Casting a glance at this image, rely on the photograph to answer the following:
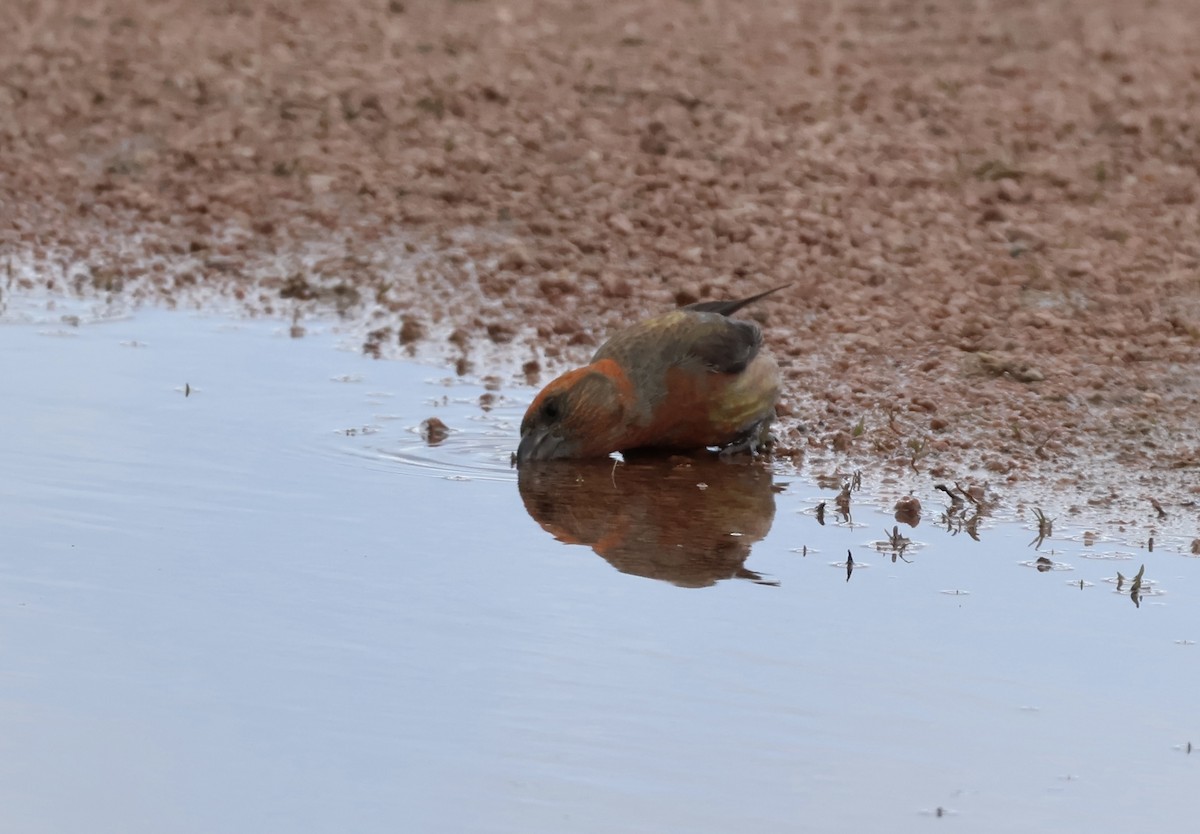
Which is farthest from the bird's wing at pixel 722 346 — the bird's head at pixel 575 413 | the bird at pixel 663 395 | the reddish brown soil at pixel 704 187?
the reddish brown soil at pixel 704 187

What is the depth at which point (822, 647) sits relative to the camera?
475 cm

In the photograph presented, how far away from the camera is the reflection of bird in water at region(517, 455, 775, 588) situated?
5.53 m

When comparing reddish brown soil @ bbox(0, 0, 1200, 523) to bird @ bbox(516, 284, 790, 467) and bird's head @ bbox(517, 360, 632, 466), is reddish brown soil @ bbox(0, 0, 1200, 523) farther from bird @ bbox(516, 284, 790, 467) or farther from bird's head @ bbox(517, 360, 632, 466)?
bird's head @ bbox(517, 360, 632, 466)

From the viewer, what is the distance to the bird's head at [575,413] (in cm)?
639

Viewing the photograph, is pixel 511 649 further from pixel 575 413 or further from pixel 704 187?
pixel 704 187

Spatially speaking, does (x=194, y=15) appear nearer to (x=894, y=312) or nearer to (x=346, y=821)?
(x=894, y=312)

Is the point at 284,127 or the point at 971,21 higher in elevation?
the point at 971,21

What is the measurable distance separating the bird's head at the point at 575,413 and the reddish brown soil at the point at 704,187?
32.4 inches

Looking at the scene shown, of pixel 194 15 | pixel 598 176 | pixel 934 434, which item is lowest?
pixel 934 434

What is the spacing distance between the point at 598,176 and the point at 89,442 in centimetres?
418

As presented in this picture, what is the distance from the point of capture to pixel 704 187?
983 cm

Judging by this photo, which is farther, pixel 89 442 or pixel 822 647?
pixel 89 442

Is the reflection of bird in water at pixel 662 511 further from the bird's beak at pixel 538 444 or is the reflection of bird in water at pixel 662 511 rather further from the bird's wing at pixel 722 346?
the bird's wing at pixel 722 346

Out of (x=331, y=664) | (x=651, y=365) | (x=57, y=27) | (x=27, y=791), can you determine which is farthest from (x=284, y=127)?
(x=27, y=791)
